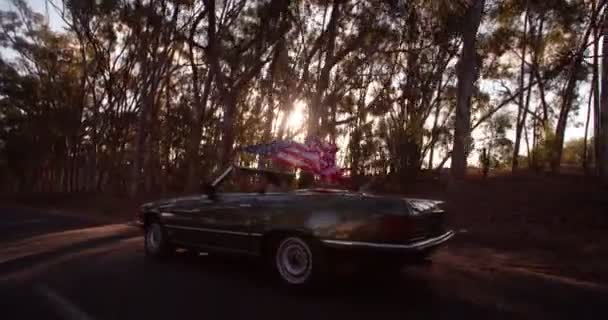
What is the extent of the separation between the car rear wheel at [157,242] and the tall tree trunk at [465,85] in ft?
29.9

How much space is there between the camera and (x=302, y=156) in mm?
15766

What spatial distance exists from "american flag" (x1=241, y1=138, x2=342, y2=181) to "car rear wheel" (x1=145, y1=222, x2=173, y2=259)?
8.11 metres

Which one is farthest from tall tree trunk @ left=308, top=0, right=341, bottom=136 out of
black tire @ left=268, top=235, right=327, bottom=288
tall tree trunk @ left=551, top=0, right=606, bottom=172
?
black tire @ left=268, top=235, right=327, bottom=288

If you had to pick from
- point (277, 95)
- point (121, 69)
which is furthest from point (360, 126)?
point (121, 69)

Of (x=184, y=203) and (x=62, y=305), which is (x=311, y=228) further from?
(x=62, y=305)

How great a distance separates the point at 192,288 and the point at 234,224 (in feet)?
2.96

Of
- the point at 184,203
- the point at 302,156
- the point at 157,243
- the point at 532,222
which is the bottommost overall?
the point at 157,243

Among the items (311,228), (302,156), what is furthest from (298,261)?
(302,156)

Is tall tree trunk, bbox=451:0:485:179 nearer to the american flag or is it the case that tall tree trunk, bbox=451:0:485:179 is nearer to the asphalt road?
the american flag

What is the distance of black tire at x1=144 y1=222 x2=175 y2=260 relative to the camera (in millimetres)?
7084

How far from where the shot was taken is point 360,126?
2356 cm

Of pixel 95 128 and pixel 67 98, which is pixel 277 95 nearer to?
pixel 95 128

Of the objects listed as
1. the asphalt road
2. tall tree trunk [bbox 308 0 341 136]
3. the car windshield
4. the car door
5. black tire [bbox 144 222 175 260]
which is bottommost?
the asphalt road

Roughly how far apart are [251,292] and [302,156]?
10.6 meters
